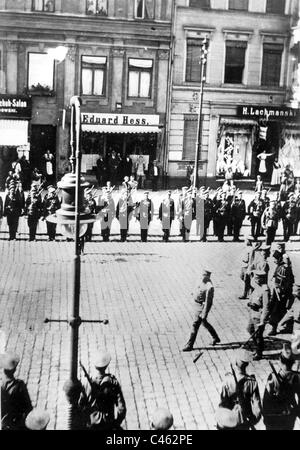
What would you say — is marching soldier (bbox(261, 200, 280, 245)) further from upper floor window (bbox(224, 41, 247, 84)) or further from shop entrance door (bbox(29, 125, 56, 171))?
shop entrance door (bbox(29, 125, 56, 171))

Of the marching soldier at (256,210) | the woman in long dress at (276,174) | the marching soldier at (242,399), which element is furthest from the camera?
the woman in long dress at (276,174)

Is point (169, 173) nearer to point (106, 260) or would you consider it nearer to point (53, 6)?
point (53, 6)

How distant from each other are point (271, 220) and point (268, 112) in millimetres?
8542

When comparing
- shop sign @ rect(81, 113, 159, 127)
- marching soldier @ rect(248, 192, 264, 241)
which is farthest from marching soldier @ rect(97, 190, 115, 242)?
shop sign @ rect(81, 113, 159, 127)

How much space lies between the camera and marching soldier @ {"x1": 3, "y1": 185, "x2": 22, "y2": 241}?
1753 cm

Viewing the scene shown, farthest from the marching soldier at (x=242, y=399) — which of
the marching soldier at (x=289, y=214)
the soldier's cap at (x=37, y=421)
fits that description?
the marching soldier at (x=289, y=214)

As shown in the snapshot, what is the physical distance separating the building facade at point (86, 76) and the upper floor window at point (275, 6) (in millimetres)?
4279

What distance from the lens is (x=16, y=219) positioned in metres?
17.8

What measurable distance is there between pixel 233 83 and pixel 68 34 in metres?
7.59

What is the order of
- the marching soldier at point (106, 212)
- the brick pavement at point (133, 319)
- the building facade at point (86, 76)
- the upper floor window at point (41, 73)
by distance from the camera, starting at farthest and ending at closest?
1. the upper floor window at point (41, 73)
2. the building facade at point (86, 76)
3. the marching soldier at point (106, 212)
4. the brick pavement at point (133, 319)

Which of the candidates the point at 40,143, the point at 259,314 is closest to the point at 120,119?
the point at 40,143

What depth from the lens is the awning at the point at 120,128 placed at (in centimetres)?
2531

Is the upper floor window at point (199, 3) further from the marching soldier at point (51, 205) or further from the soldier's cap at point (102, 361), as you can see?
the soldier's cap at point (102, 361)

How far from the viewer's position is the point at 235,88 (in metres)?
26.0
